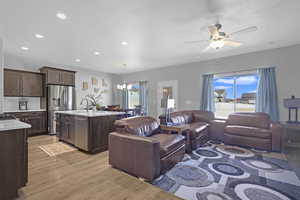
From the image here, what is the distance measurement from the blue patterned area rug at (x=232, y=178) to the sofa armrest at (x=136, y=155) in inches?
10.9

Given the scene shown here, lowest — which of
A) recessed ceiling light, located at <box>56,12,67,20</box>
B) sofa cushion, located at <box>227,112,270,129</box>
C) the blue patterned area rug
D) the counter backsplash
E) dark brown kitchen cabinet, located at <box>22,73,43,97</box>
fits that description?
the blue patterned area rug

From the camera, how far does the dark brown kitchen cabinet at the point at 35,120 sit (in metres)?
4.86

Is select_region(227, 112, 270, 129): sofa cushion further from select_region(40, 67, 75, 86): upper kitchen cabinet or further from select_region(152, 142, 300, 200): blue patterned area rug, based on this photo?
select_region(40, 67, 75, 86): upper kitchen cabinet

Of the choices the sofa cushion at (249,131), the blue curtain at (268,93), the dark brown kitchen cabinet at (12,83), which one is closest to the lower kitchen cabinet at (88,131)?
the dark brown kitchen cabinet at (12,83)

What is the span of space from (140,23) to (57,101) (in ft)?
14.8

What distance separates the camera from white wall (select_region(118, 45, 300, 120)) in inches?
157

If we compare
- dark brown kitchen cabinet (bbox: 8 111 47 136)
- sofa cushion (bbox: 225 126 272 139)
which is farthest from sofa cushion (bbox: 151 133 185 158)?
dark brown kitchen cabinet (bbox: 8 111 47 136)

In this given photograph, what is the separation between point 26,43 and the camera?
383 centimetres

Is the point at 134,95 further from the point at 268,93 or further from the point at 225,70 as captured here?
the point at 268,93

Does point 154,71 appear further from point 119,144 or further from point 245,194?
point 245,194

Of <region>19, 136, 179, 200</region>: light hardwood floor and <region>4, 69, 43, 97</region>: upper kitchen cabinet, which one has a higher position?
<region>4, 69, 43, 97</region>: upper kitchen cabinet

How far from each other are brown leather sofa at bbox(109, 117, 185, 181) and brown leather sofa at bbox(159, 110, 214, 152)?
0.71 metres

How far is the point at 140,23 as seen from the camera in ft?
9.18

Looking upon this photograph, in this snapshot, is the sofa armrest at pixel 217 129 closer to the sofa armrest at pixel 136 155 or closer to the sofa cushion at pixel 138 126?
the sofa cushion at pixel 138 126
